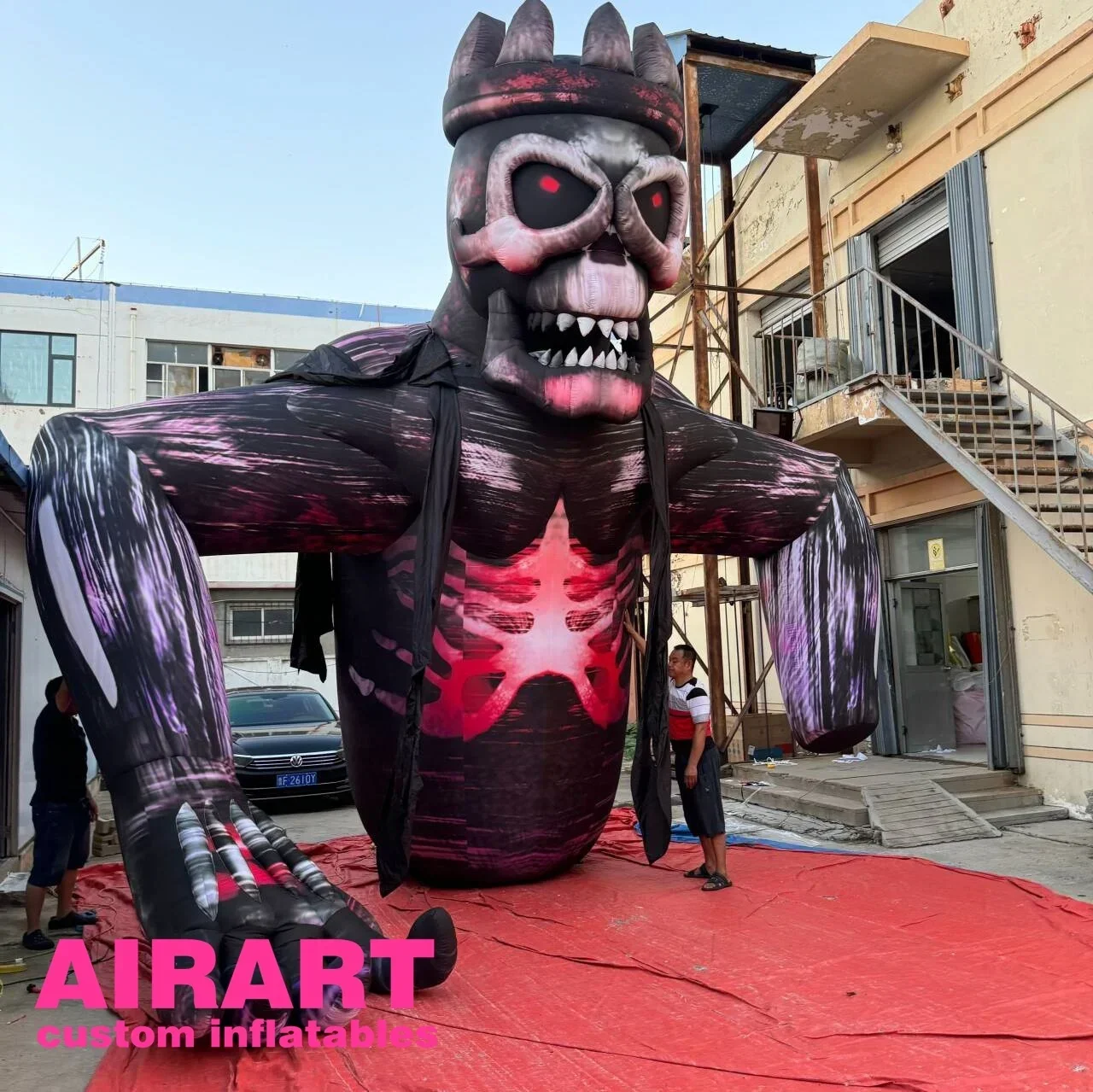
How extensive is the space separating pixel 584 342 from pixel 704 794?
2652 millimetres

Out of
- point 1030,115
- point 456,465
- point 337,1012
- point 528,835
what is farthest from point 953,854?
point 1030,115

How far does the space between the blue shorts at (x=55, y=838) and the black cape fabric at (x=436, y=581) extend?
6.03 feet

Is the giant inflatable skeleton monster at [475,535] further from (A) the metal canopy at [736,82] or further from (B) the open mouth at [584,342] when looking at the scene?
(A) the metal canopy at [736,82]

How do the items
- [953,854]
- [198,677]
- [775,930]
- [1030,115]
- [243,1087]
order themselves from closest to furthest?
[243,1087]
[198,677]
[775,930]
[953,854]
[1030,115]

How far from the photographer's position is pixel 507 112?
373 cm

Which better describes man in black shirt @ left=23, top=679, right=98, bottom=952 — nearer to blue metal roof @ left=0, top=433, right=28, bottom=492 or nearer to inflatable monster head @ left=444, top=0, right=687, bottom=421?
blue metal roof @ left=0, top=433, right=28, bottom=492

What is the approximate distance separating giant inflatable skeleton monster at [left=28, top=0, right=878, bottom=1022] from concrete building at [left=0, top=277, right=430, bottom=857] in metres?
16.8

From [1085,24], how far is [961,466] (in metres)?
3.29

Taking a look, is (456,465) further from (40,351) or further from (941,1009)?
(40,351)

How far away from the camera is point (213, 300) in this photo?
22547 millimetres

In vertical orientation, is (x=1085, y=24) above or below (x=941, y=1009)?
above

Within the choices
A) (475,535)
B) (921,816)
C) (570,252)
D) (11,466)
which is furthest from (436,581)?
(921,816)

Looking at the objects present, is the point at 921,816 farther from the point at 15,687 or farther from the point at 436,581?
the point at 15,687

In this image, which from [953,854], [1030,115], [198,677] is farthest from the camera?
[1030,115]
